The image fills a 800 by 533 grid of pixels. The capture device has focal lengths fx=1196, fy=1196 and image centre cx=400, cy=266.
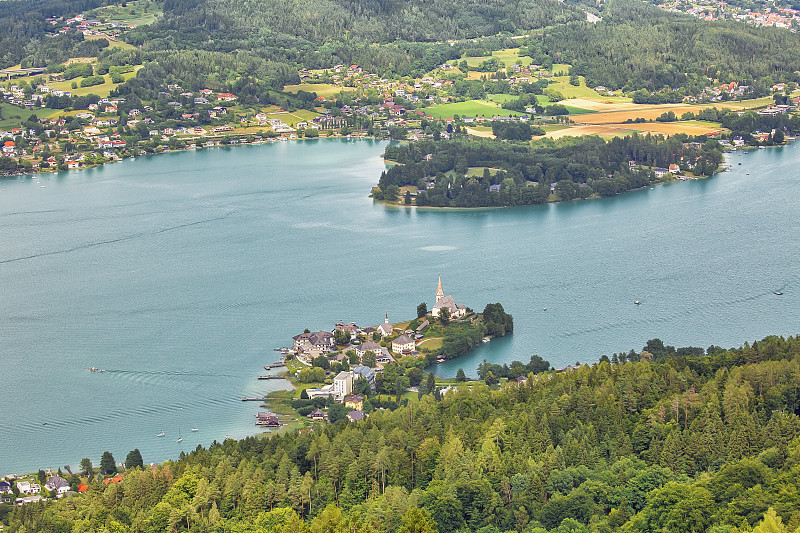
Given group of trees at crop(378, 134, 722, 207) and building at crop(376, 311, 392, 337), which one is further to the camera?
group of trees at crop(378, 134, 722, 207)

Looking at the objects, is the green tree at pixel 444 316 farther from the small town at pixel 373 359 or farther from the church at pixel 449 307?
the church at pixel 449 307

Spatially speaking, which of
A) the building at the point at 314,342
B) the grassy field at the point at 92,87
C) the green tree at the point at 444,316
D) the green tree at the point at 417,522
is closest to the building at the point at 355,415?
the building at the point at 314,342

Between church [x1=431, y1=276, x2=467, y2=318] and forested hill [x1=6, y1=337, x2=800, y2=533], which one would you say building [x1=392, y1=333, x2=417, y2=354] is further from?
forested hill [x1=6, y1=337, x2=800, y2=533]

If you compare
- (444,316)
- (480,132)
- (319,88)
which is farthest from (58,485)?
(319,88)

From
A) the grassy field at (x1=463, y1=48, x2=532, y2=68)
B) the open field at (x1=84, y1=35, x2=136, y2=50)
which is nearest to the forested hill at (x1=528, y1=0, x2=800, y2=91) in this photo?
the grassy field at (x1=463, y1=48, x2=532, y2=68)

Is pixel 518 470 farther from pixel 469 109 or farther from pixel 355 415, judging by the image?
pixel 469 109

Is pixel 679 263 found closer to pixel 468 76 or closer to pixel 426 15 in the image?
pixel 468 76
